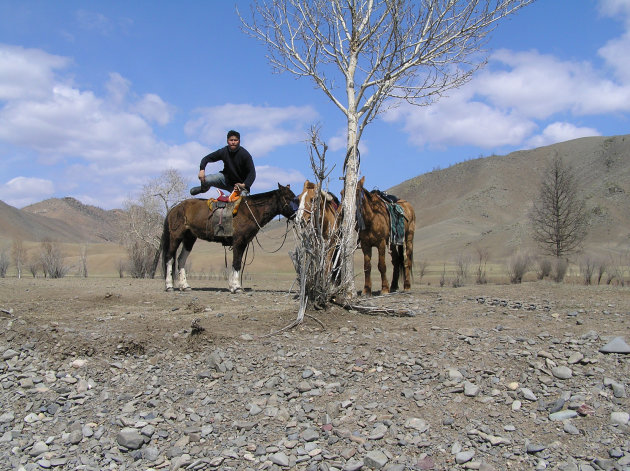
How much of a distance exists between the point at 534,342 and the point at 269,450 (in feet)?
11.1

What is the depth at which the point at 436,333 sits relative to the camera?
675 cm

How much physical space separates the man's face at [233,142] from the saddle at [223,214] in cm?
100

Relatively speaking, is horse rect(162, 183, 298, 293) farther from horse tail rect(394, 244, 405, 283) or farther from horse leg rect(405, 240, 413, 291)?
horse leg rect(405, 240, 413, 291)

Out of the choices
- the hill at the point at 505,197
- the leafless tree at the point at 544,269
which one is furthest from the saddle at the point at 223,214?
the hill at the point at 505,197

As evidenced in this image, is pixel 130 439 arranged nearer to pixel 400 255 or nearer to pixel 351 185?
pixel 351 185

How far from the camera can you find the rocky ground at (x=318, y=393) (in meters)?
4.57

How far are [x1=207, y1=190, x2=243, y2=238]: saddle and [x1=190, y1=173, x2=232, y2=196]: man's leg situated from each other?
315 millimetres

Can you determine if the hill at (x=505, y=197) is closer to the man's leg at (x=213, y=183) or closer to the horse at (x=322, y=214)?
the man's leg at (x=213, y=183)

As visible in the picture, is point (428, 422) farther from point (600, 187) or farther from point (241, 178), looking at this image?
point (600, 187)

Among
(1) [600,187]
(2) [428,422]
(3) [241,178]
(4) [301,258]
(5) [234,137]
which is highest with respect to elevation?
(1) [600,187]

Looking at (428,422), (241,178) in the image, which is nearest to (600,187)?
(241,178)

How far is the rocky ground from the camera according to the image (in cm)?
457

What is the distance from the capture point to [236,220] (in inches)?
475

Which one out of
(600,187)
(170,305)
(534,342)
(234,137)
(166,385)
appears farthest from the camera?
(600,187)
